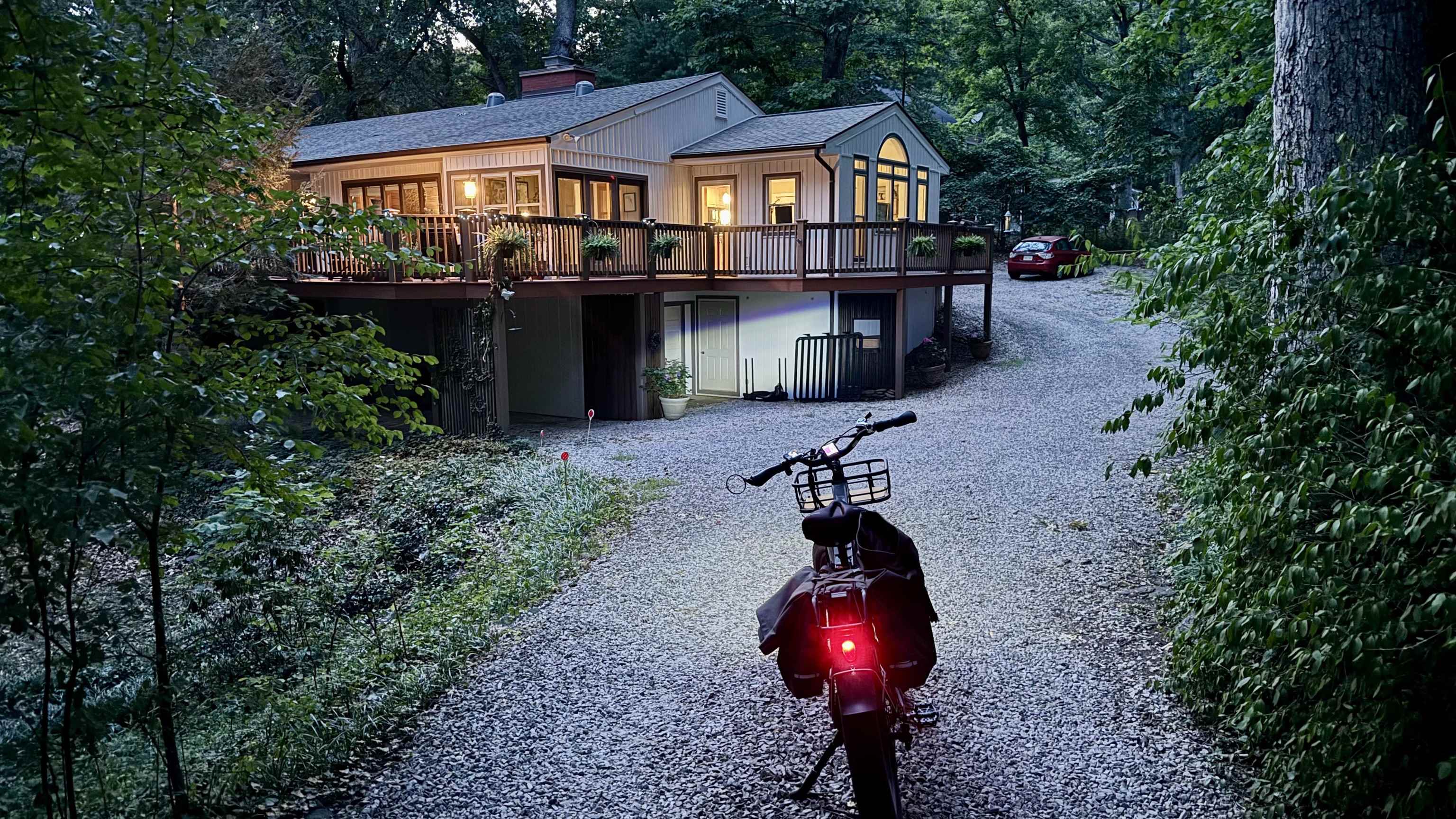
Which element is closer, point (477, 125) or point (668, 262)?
point (668, 262)

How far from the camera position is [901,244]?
17.6m

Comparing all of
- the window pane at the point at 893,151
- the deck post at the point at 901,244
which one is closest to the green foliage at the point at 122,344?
the deck post at the point at 901,244

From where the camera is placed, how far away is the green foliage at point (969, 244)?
19.5 meters

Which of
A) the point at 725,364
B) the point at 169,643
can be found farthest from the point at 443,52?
the point at 169,643

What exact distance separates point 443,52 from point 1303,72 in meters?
35.0

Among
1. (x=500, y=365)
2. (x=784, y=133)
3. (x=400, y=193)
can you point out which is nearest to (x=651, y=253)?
(x=500, y=365)

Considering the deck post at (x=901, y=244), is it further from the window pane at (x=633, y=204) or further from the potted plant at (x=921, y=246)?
the window pane at (x=633, y=204)

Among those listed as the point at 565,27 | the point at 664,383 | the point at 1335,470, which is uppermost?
the point at 565,27

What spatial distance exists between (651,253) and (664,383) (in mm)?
2318

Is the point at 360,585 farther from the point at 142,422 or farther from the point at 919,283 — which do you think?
the point at 919,283

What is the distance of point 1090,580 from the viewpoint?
7.39 m

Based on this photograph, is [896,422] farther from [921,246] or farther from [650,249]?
[921,246]

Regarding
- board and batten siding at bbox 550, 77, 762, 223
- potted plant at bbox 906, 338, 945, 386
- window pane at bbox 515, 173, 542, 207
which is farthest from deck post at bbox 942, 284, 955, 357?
window pane at bbox 515, 173, 542, 207

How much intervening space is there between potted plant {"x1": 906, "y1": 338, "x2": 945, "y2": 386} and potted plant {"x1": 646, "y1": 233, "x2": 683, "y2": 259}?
223 inches
